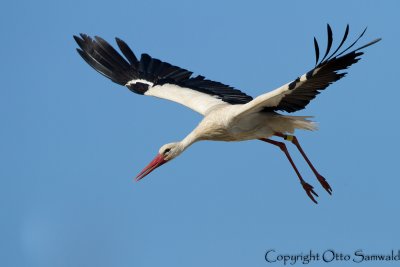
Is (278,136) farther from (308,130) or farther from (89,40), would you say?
(89,40)

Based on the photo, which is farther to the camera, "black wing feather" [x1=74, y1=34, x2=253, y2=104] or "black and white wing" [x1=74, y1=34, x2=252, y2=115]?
"black wing feather" [x1=74, y1=34, x2=253, y2=104]

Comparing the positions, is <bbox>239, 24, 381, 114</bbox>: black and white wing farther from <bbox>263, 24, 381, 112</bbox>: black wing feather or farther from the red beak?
the red beak

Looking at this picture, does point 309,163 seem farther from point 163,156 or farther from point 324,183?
point 163,156

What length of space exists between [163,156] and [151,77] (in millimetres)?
2291

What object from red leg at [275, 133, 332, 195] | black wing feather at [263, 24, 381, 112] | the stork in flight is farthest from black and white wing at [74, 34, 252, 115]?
black wing feather at [263, 24, 381, 112]

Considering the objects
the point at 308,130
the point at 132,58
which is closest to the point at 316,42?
the point at 308,130

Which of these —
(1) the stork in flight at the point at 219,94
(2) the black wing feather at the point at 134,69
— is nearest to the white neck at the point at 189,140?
(1) the stork in flight at the point at 219,94

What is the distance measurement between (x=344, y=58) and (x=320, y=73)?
29 centimetres

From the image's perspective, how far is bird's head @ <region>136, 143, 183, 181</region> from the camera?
29.0ft

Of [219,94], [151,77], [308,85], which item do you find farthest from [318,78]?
[151,77]

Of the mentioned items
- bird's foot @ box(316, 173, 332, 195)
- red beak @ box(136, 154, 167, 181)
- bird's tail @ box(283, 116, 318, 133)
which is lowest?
red beak @ box(136, 154, 167, 181)

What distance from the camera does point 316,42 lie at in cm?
693

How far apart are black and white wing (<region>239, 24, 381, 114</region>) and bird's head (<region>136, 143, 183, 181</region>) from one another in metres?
1.02

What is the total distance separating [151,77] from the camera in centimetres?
1091
